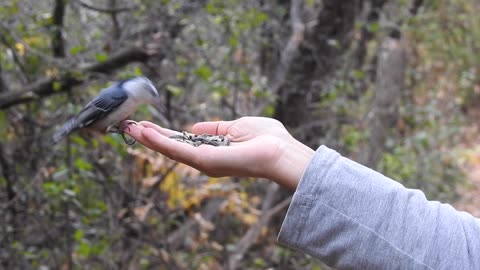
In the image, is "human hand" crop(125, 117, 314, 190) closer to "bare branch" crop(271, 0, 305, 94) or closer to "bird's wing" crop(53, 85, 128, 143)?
"bird's wing" crop(53, 85, 128, 143)

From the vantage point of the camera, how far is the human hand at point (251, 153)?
128 centimetres

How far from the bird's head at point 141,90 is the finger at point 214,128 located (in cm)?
34

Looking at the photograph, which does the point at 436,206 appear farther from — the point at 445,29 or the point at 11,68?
the point at 445,29

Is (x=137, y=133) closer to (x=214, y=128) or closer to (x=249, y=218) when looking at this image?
(x=214, y=128)

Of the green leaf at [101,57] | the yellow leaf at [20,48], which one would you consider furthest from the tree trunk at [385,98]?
the yellow leaf at [20,48]

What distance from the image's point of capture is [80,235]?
3.36 metres

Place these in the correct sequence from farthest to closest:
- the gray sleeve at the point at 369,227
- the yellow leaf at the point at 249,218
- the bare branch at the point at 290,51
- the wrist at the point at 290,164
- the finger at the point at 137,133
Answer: the bare branch at the point at 290,51 < the yellow leaf at the point at 249,218 < the finger at the point at 137,133 < the wrist at the point at 290,164 < the gray sleeve at the point at 369,227

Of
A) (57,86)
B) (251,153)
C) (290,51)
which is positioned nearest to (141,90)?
(251,153)

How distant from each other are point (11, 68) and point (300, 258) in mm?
2117

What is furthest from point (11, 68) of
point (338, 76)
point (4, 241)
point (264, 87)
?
point (338, 76)

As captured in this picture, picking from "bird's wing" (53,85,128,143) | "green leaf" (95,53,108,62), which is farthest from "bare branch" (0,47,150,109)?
"bird's wing" (53,85,128,143)

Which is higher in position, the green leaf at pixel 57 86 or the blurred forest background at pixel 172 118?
the green leaf at pixel 57 86

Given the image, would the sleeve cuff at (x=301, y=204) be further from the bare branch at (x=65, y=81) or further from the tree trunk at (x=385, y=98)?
the tree trunk at (x=385, y=98)

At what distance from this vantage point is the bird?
2080 millimetres
